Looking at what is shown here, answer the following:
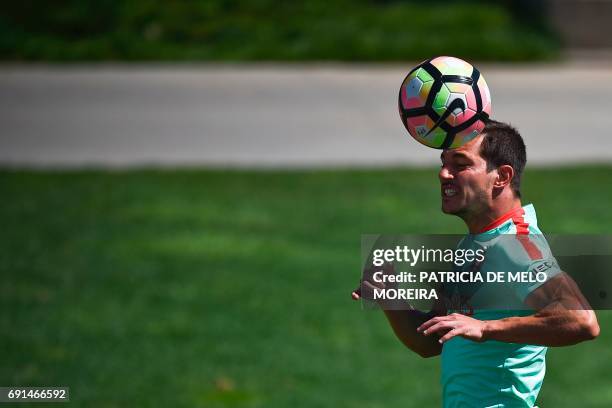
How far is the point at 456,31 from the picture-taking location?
1959 cm

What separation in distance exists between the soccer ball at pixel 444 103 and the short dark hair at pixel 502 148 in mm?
30

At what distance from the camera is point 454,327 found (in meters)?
2.41

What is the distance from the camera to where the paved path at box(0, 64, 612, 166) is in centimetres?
1419

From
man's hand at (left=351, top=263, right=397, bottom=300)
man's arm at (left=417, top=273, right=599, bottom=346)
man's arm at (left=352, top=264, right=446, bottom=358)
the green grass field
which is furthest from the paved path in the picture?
man's arm at (left=417, top=273, right=599, bottom=346)

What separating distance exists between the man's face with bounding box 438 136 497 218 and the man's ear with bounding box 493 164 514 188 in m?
0.01

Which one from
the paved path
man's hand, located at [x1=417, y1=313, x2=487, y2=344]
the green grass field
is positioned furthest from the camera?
the paved path

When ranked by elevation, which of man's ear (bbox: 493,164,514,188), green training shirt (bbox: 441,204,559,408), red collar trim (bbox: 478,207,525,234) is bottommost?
green training shirt (bbox: 441,204,559,408)

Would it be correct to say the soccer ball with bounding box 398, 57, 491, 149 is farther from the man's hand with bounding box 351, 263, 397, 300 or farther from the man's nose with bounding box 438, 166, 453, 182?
the man's hand with bounding box 351, 263, 397, 300

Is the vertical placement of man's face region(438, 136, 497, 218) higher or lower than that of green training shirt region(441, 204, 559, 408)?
higher

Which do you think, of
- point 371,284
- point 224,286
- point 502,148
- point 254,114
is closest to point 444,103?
point 502,148

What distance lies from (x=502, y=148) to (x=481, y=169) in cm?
6

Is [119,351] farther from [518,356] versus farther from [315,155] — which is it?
[518,356]

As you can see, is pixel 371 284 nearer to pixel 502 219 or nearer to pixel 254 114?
pixel 502 219

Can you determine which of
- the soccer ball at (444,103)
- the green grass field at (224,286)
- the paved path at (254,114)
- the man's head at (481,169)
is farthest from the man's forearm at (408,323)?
the paved path at (254,114)
